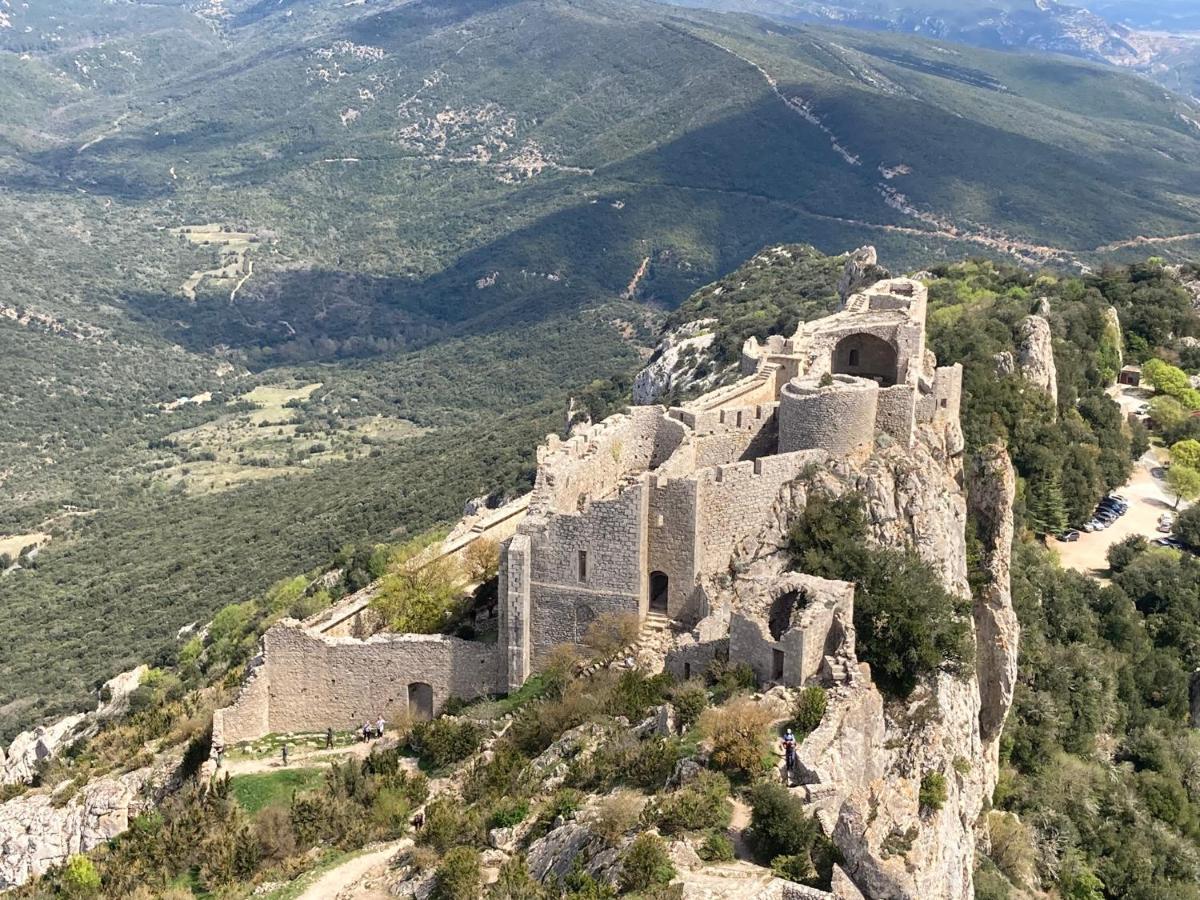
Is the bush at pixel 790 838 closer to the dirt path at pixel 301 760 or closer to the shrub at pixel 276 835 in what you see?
the shrub at pixel 276 835

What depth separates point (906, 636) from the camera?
24016mm

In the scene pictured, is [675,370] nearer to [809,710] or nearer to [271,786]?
[271,786]

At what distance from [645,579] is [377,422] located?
9431cm

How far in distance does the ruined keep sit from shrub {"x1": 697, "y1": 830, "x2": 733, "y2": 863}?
4859 millimetres

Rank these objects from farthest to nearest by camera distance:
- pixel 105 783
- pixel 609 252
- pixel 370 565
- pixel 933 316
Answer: pixel 609 252 → pixel 933 316 → pixel 370 565 → pixel 105 783

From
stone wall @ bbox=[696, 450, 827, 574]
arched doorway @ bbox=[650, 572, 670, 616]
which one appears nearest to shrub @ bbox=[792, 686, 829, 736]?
stone wall @ bbox=[696, 450, 827, 574]

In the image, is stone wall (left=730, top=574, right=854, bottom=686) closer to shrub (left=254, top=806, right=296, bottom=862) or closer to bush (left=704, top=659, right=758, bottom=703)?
bush (left=704, top=659, right=758, bottom=703)

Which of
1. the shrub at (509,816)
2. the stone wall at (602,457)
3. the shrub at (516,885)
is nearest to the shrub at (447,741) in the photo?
the shrub at (509,816)

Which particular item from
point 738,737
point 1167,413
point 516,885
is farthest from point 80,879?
point 1167,413

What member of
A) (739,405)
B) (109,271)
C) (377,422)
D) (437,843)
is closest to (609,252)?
(377,422)

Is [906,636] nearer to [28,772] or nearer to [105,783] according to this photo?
[105,783]

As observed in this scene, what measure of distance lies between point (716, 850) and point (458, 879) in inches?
153

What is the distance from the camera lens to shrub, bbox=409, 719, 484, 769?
79.8 ft

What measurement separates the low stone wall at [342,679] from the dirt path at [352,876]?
4035 mm
